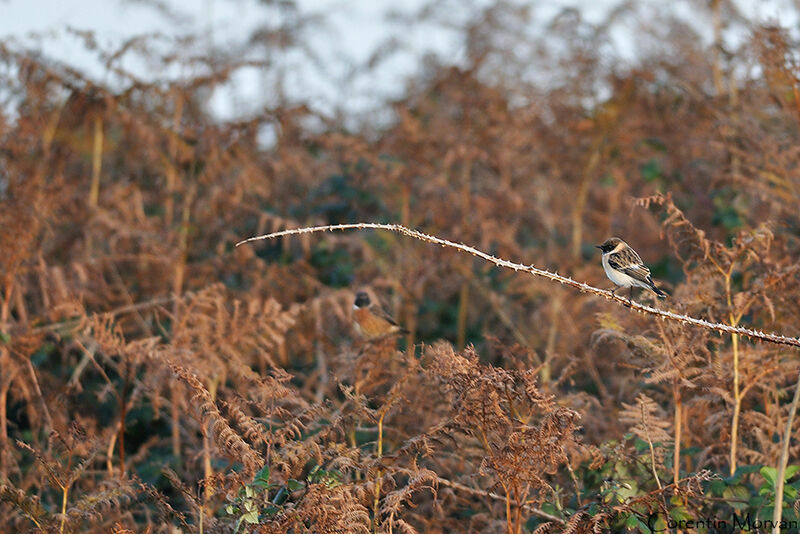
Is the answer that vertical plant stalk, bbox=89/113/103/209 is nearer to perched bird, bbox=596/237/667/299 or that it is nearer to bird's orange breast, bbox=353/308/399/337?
bird's orange breast, bbox=353/308/399/337

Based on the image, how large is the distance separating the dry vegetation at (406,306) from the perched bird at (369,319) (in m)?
0.19

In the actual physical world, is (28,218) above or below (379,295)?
Result: above

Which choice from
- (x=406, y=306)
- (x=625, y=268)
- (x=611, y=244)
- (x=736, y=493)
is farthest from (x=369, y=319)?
(x=736, y=493)

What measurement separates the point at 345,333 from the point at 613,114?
349cm

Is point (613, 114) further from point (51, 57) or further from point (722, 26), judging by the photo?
point (51, 57)

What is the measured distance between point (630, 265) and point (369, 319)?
7.25ft

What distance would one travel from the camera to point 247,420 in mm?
3814

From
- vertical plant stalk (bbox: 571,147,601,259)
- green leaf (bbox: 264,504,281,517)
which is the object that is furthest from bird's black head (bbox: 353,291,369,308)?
green leaf (bbox: 264,504,281,517)

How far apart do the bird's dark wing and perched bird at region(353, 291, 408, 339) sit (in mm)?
1896

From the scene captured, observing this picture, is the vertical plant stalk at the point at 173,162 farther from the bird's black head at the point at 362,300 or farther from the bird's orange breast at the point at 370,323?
the bird's orange breast at the point at 370,323

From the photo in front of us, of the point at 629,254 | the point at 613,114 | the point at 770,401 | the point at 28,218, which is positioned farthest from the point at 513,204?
the point at 28,218

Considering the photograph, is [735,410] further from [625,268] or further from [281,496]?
[281,496]

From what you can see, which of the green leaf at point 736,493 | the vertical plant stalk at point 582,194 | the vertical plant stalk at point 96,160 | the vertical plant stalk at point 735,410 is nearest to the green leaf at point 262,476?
the green leaf at point 736,493

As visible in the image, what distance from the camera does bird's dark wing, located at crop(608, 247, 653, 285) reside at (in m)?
4.73
